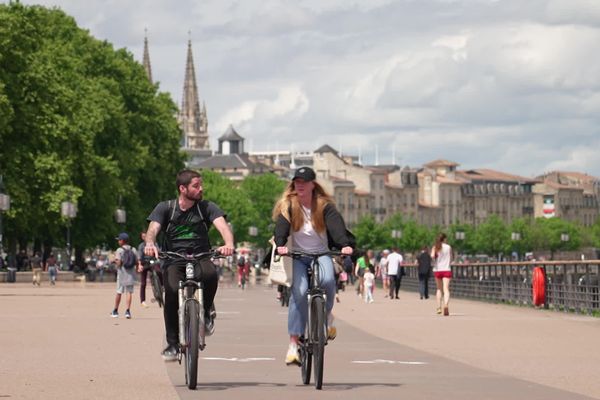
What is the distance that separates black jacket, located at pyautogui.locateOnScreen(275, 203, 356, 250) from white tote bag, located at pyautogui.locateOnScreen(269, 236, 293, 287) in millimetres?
187

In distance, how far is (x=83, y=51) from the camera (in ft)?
295

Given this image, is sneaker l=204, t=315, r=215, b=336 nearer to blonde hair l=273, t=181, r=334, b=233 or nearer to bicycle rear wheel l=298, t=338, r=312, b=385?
bicycle rear wheel l=298, t=338, r=312, b=385

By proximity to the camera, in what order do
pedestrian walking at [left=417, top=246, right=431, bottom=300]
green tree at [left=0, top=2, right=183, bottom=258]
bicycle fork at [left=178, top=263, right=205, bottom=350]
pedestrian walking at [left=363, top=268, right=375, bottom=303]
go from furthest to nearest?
green tree at [left=0, top=2, right=183, bottom=258] < pedestrian walking at [left=417, top=246, right=431, bottom=300] < pedestrian walking at [left=363, top=268, right=375, bottom=303] < bicycle fork at [left=178, top=263, right=205, bottom=350]

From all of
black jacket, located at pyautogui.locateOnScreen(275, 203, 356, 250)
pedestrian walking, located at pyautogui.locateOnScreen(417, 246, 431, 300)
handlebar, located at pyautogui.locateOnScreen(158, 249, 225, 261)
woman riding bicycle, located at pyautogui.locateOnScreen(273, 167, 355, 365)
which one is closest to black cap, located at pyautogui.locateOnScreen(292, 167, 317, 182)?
woman riding bicycle, located at pyautogui.locateOnScreen(273, 167, 355, 365)

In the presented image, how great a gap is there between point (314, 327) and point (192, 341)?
108cm

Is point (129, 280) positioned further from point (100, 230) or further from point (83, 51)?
point (83, 51)

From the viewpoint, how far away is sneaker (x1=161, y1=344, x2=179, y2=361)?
Answer: 16.7 m

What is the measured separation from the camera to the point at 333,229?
16688 millimetres

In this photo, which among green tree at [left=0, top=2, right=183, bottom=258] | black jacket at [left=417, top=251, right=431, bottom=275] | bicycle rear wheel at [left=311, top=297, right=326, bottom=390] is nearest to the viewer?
bicycle rear wheel at [left=311, top=297, right=326, bottom=390]

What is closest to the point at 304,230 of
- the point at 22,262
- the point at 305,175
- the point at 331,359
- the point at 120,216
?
the point at 305,175

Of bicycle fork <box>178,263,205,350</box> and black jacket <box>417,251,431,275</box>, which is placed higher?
black jacket <box>417,251,431,275</box>

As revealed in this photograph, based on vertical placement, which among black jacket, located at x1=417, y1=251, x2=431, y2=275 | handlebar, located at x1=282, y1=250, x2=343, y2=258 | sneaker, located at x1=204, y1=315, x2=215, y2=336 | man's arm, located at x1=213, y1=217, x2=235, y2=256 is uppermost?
black jacket, located at x1=417, y1=251, x2=431, y2=275

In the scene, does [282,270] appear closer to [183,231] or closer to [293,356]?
[293,356]

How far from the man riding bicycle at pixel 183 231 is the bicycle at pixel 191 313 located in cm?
9
